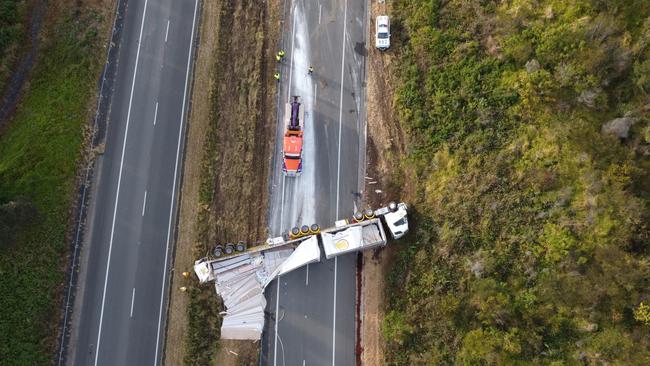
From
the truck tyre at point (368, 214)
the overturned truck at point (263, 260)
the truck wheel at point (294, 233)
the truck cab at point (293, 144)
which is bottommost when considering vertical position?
the overturned truck at point (263, 260)

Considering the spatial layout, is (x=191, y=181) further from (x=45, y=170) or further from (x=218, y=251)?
(x=45, y=170)

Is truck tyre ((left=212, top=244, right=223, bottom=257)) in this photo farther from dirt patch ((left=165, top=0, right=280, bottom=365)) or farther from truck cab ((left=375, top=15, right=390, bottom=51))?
truck cab ((left=375, top=15, right=390, bottom=51))

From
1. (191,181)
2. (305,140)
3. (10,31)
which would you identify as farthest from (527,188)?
(10,31)

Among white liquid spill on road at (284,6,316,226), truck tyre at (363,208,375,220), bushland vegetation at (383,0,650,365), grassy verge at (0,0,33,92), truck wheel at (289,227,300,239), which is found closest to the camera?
bushland vegetation at (383,0,650,365)

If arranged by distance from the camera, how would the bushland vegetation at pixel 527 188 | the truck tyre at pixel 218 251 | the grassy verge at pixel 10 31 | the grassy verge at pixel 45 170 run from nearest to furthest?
the bushland vegetation at pixel 527 188, the grassy verge at pixel 45 170, the truck tyre at pixel 218 251, the grassy verge at pixel 10 31

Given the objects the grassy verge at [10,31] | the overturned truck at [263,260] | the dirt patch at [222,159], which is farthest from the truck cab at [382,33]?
the grassy verge at [10,31]

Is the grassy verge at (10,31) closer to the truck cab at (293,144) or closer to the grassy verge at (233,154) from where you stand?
the grassy verge at (233,154)

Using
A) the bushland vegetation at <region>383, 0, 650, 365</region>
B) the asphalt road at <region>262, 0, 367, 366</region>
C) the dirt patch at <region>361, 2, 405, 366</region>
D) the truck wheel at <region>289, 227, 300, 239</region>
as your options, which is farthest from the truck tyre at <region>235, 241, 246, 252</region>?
the bushland vegetation at <region>383, 0, 650, 365</region>
